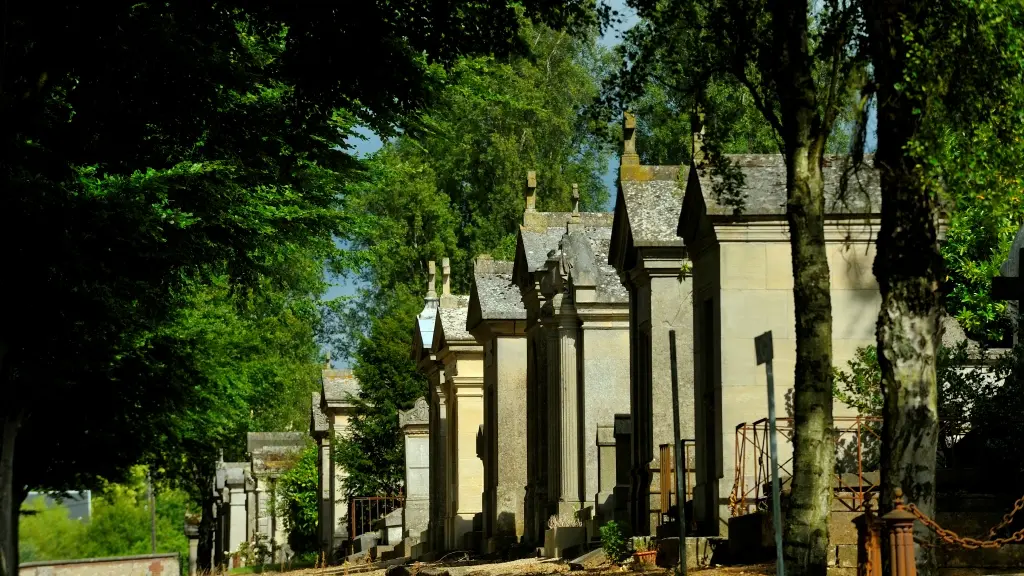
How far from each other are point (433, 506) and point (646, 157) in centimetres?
1736

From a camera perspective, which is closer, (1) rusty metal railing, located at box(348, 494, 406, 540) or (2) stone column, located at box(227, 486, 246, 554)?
(1) rusty metal railing, located at box(348, 494, 406, 540)

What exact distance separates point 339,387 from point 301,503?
4.67 m

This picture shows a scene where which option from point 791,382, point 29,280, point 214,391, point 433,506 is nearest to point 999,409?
point 791,382

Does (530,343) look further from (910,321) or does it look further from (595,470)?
(910,321)

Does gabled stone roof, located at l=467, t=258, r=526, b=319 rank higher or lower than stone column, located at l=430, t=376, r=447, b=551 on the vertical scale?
higher

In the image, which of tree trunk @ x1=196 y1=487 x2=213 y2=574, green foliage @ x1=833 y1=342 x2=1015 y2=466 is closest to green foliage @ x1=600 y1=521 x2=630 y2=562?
green foliage @ x1=833 y1=342 x2=1015 y2=466

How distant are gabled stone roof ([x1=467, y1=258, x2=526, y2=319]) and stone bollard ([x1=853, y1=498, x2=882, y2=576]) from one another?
51.5ft

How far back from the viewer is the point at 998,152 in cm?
1177

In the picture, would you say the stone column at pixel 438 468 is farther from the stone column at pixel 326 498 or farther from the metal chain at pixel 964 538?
the metal chain at pixel 964 538

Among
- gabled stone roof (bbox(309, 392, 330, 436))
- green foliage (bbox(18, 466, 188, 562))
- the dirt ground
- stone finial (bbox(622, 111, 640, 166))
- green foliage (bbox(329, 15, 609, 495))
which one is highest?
green foliage (bbox(329, 15, 609, 495))

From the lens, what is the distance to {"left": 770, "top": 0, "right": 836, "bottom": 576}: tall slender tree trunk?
12195 mm

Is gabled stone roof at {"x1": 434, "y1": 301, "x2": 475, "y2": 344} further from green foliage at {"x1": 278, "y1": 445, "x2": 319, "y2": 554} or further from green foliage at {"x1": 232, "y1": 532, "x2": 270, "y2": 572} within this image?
green foliage at {"x1": 232, "y1": 532, "x2": 270, "y2": 572}

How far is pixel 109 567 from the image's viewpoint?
36500 mm

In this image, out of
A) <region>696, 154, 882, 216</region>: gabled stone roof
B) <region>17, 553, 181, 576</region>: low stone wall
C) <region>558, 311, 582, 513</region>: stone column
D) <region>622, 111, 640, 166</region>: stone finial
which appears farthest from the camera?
<region>17, 553, 181, 576</region>: low stone wall
